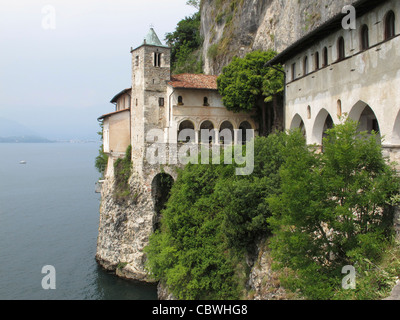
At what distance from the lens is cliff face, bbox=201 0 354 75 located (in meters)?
29.2

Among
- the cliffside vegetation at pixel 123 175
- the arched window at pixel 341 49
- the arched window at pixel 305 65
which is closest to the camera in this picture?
the arched window at pixel 341 49

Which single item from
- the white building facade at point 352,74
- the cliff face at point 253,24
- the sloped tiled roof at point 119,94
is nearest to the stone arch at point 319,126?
the white building facade at point 352,74

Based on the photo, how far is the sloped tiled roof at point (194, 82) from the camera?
34494mm

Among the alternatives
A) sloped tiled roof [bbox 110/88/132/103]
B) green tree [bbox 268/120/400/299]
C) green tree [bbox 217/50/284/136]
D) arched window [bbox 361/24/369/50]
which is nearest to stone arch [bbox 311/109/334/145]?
arched window [bbox 361/24/369/50]

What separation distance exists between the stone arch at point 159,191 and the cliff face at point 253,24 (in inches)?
609

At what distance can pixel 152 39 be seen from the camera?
34.7 m

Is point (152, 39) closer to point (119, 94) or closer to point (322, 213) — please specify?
point (119, 94)

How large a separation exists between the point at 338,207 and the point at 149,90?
80.1ft

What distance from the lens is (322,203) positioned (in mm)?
13617

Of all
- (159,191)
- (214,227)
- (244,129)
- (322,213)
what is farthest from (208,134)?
(322,213)

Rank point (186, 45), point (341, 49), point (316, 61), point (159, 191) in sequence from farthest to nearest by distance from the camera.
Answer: point (186, 45)
point (159, 191)
point (316, 61)
point (341, 49)

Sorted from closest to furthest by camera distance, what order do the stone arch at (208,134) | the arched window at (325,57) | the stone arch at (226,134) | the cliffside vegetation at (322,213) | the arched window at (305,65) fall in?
the cliffside vegetation at (322,213) < the arched window at (325,57) < the arched window at (305,65) < the stone arch at (208,134) < the stone arch at (226,134)

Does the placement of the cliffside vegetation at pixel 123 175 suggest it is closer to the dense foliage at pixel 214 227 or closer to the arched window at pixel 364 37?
the dense foliage at pixel 214 227
